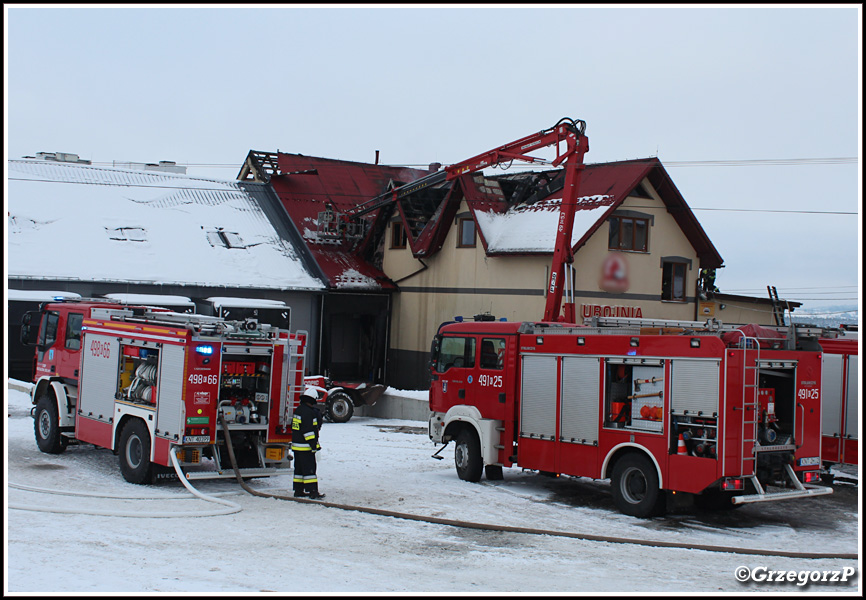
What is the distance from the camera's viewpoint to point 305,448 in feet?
44.8

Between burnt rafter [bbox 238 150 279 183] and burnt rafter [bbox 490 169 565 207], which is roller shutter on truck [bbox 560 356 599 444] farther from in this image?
burnt rafter [bbox 238 150 279 183]

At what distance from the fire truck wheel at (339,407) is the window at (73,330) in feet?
35.4

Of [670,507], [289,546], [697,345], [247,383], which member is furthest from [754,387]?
[247,383]

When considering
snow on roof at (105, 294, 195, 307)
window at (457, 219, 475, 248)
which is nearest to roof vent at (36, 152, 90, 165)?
snow on roof at (105, 294, 195, 307)

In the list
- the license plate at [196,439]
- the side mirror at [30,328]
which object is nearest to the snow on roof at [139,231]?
the side mirror at [30,328]

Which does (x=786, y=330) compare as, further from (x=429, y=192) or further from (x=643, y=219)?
(x=429, y=192)

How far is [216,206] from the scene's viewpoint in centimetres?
3659

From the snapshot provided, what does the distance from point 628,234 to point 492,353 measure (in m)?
15.6

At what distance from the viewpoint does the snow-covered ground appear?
8.76m

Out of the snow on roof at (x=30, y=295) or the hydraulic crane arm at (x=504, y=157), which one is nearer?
the hydraulic crane arm at (x=504, y=157)

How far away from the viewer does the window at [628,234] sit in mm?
30391

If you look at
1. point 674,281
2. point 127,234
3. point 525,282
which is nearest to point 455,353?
point 525,282

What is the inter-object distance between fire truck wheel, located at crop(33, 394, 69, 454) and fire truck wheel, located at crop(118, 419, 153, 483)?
107 inches

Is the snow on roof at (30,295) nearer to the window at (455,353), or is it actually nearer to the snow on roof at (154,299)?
the snow on roof at (154,299)
